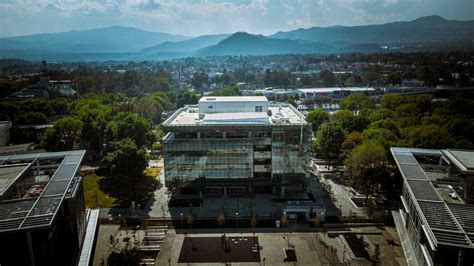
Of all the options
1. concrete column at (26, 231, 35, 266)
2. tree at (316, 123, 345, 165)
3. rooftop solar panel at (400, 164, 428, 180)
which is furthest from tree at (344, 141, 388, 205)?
concrete column at (26, 231, 35, 266)

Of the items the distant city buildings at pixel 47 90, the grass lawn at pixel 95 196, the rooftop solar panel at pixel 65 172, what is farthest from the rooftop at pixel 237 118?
the distant city buildings at pixel 47 90

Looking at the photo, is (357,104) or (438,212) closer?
(438,212)

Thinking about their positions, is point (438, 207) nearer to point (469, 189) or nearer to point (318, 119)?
point (469, 189)

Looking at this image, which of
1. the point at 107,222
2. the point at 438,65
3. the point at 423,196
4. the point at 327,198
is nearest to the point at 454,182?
the point at 423,196

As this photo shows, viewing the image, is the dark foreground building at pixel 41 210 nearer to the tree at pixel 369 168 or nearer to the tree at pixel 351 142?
the tree at pixel 369 168

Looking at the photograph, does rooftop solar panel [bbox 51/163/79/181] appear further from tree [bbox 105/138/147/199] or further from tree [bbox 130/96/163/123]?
tree [bbox 130/96/163/123]

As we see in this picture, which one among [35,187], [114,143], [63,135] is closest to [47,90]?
[63,135]
